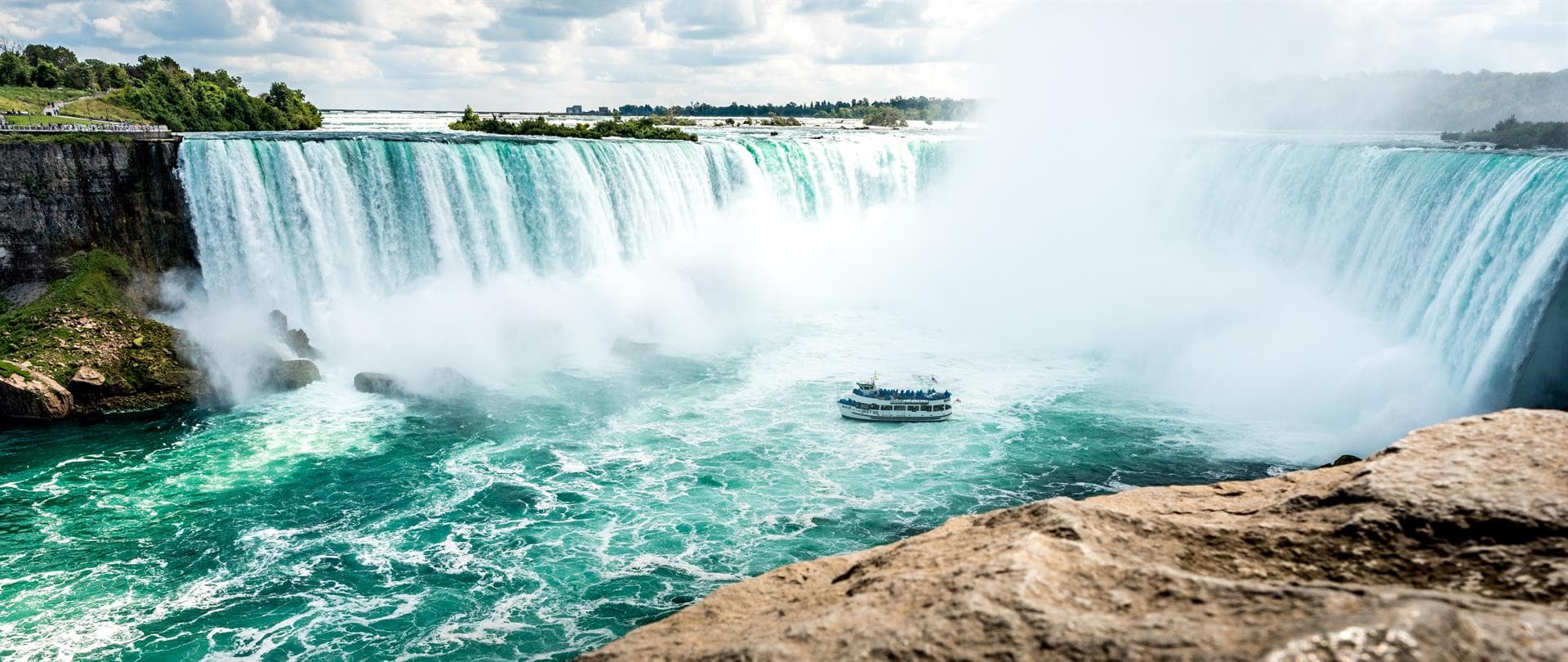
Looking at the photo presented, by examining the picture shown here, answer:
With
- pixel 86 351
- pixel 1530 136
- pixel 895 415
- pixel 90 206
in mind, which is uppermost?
pixel 1530 136

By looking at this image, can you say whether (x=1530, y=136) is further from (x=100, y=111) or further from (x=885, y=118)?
(x=885, y=118)

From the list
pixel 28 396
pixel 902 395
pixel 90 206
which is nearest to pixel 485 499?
pixel 902 395

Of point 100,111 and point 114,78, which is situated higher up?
point 114,78

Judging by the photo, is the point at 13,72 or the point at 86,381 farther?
the point at 13,72

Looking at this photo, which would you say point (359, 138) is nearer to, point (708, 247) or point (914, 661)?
point (708, 247)

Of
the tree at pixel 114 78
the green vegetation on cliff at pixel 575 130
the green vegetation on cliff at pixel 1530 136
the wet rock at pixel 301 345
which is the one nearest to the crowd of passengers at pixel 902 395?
the wet rock at pixel 301 345

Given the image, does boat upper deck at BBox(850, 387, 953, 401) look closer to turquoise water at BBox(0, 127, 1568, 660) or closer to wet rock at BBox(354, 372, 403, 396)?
turquoise water at BBox(0, 127, 1568, 660)

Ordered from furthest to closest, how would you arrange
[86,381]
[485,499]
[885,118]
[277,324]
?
1. [885,118]
2. [277,324]
3. [86,381]
4. [485,499]
